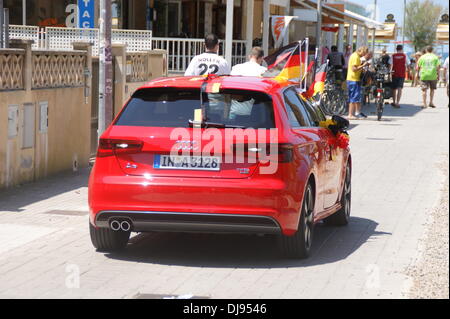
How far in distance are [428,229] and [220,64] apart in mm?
3696

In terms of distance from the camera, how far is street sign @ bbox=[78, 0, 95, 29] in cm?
1769

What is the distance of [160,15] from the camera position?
34.4 m

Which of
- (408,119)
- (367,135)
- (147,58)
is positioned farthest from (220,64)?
(408,119)

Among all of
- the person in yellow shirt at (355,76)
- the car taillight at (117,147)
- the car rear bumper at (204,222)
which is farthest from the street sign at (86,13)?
the person in yellow shirt at (355,76)

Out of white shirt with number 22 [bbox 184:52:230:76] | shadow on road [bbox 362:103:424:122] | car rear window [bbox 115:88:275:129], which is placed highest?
white shirt with number 22 [bbox 184:52:230:76]

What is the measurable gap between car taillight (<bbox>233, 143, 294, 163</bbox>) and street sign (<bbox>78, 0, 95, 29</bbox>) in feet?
31.1

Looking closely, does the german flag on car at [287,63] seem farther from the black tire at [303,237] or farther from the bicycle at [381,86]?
the bicycle at [381,86]

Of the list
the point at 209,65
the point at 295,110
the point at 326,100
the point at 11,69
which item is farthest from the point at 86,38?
the point at 295,110

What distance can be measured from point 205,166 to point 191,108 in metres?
0.59

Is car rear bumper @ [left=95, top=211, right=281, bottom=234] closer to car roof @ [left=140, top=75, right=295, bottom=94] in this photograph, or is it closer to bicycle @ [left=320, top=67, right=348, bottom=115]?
car roof @ [left=140, top=75, right=295, bottom=94]

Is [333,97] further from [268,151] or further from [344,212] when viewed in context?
[268,151]

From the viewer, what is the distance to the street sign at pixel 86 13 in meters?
17.7

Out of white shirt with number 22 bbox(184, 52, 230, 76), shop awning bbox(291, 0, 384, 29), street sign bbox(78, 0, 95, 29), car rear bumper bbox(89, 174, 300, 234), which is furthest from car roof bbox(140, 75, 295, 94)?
shop awning bbox(291, 0, 384, 29)

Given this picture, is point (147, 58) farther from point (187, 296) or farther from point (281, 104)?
point (187, 296)
